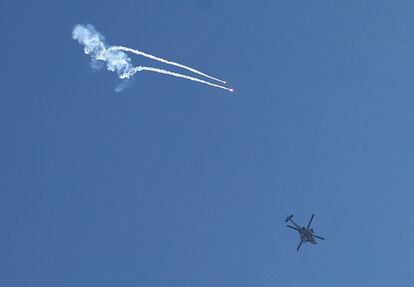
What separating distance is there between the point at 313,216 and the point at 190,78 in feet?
99.4

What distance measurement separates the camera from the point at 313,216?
99.5 m

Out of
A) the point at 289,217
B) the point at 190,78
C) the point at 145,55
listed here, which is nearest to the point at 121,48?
the point at 145,55

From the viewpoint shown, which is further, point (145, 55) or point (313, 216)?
point (313, 216)

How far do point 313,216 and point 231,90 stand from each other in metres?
24.5

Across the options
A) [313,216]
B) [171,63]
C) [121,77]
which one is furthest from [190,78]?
[313,216]

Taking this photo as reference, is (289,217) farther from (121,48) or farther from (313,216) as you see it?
(121,48)

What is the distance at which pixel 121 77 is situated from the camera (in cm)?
9238

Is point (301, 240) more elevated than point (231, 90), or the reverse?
point (231, 90)

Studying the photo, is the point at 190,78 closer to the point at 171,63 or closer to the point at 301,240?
the point at 171,63

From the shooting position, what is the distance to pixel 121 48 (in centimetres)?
9119

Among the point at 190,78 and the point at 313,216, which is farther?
the point at 313,216

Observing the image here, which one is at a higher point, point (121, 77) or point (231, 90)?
point (231, 90)

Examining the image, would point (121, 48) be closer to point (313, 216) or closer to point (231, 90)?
point (231, 90)

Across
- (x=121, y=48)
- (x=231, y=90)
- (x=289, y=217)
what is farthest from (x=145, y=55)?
(x=289, y=217)
